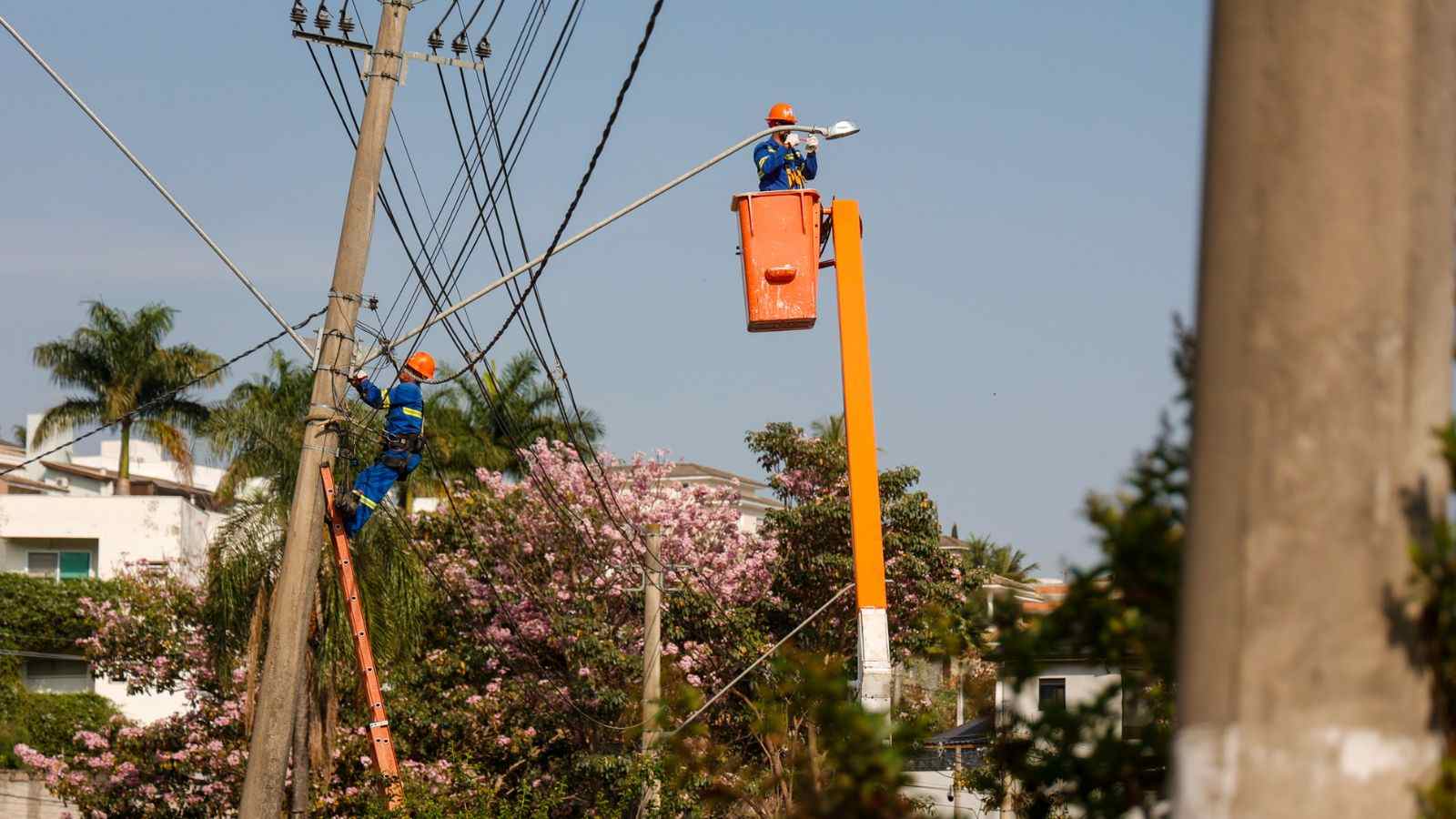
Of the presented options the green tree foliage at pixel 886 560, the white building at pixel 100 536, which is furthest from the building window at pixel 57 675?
the green tree foliage at pixel 886 560

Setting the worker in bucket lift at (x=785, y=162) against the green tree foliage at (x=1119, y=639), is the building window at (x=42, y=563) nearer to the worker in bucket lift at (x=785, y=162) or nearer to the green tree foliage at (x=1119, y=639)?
the worker in bucket lift at (x=785, y=162)

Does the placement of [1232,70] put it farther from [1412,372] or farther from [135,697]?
[135,697]

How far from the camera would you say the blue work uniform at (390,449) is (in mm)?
14805

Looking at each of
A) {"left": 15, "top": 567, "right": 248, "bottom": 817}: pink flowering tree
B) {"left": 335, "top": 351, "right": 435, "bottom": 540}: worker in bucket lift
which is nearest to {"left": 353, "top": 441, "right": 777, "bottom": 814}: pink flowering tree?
{"left": 15, "top": 567, "right": 248, "bottom": 817}: pink flowering tree

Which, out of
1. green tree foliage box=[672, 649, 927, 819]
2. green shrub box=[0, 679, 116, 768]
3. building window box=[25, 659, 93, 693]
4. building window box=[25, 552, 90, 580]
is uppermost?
building window box=[25, 552, 90, 580]

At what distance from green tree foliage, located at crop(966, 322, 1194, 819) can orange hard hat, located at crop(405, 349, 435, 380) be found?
1173 centimetres

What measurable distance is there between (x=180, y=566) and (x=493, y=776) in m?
23.5

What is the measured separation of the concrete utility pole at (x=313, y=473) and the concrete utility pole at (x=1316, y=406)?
1062 cm

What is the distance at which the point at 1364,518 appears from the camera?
9.55 ft

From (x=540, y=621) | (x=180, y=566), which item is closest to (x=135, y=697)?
(x=180, y=566)

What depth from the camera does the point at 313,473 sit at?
13.1 meters

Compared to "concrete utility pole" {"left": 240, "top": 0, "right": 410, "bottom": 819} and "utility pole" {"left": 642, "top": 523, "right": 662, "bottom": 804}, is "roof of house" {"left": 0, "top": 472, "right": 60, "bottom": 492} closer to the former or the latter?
"utility pole" {"left": 642, "top": 523, "right": 662, "bottom": 804}

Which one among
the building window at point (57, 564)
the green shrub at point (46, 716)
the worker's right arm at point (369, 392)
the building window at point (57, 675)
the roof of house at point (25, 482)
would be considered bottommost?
the green shrub at point (46, 716)

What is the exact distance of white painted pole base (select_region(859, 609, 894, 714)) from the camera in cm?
1132
